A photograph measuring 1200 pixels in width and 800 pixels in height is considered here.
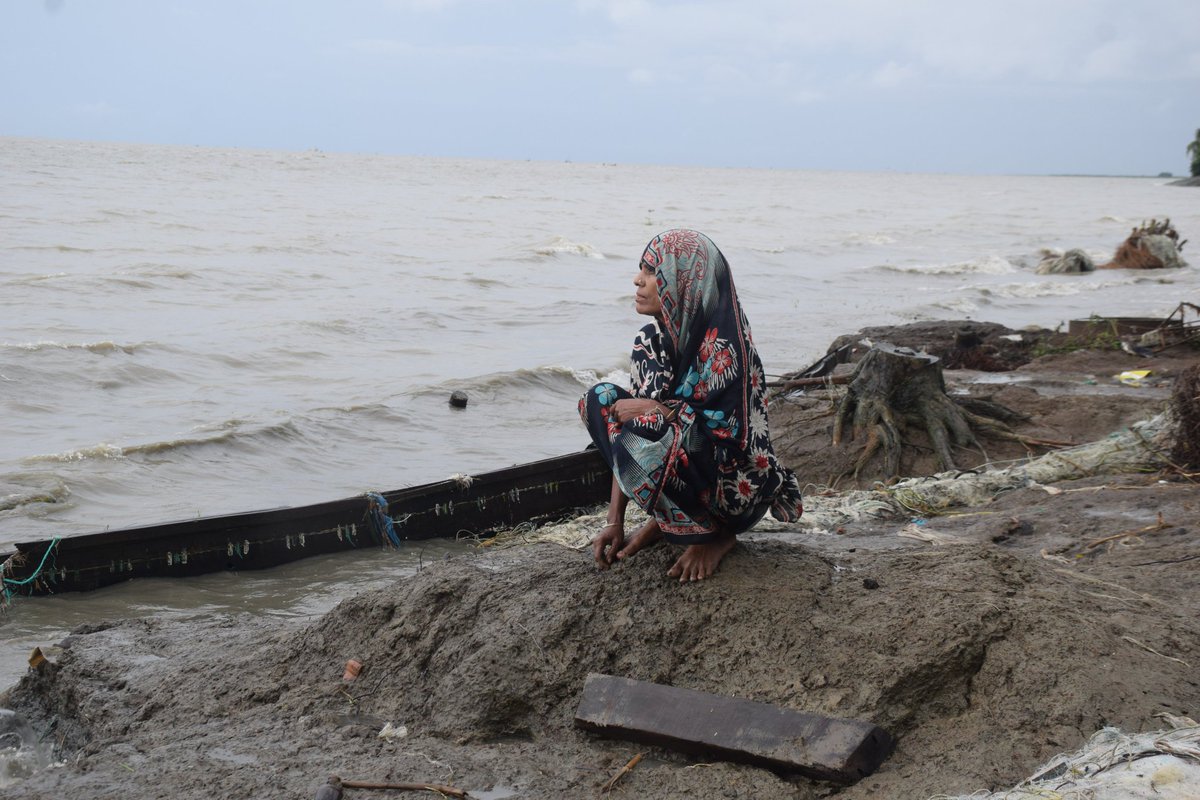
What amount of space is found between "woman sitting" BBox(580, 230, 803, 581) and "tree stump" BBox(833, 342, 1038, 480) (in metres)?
4.17

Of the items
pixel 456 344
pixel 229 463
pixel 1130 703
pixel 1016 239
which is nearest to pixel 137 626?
pixel 1130 703

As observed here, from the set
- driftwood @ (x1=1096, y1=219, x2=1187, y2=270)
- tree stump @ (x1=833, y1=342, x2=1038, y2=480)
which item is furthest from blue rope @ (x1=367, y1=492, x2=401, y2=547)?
driftwood @ (x1=1096, y1=219, x2=1187, y2=270)

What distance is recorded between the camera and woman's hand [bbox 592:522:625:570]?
360 cm

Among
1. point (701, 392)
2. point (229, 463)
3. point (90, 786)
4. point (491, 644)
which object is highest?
point (701, 392)

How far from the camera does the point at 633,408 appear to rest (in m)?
3.28

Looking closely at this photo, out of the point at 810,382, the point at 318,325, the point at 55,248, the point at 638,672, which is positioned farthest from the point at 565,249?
the point at 638,672

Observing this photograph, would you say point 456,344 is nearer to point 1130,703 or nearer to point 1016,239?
point 1130,703

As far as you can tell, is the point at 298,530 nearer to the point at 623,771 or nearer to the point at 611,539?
the point at 611,539

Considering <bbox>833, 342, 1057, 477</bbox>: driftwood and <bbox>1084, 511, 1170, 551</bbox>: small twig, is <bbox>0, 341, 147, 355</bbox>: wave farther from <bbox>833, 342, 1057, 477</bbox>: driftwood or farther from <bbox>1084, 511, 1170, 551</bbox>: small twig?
<bbox>1084, 511, 1170, 551</bbox>: small twig

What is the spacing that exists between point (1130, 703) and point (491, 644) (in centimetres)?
194

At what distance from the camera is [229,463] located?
31.2 feet

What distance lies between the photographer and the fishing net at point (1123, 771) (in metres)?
2.30

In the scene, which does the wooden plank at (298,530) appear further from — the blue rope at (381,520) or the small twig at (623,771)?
the small twig at (623,771)

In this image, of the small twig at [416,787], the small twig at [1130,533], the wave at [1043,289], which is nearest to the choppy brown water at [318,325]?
the wave at [1043,289]
